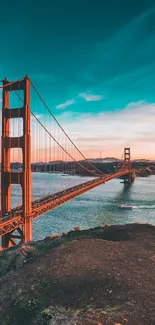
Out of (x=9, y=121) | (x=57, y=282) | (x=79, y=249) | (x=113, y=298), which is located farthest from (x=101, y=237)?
(x=9, y=121)

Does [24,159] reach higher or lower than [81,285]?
higher

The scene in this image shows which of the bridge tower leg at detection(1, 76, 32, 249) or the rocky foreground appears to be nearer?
the rocky foreground

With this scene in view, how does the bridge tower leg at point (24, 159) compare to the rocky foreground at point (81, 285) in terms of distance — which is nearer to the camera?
the rocky foreground at point (81, 285)

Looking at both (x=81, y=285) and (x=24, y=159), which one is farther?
(x=24, y=159)

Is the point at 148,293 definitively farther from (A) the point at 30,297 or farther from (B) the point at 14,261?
(B) the point at 14,261

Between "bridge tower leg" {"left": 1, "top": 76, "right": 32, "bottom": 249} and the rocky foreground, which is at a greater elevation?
"bridge tower leg" {"left": 1, "top": 76, "right": 32, "bottom": 249}
